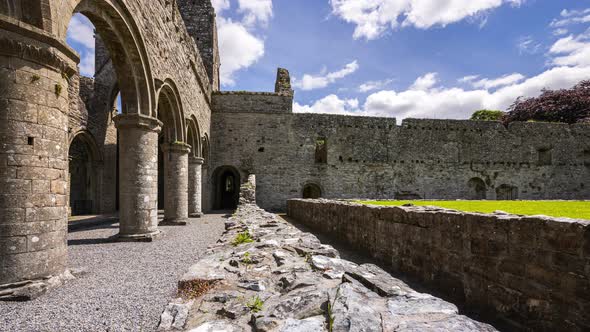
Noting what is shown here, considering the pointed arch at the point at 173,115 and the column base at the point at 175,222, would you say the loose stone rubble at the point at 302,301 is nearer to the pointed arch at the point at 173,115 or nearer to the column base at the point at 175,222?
the column base at the point at 175,222

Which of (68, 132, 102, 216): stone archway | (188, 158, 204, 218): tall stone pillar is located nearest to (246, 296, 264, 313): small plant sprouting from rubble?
(188, 158, 204, 218): tall stone pillar

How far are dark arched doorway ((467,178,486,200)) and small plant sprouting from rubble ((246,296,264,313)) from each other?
21.0 m

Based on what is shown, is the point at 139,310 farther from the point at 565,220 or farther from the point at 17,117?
the point at 565,220

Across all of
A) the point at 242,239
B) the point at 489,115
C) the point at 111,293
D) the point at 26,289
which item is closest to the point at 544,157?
the point at 489,115

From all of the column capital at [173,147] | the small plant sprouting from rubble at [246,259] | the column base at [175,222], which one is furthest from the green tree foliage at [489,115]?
the small plant sprouting from rubble at [246,259]

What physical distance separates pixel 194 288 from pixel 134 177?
5.06m

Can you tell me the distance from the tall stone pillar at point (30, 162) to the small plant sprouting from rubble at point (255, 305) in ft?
9.16

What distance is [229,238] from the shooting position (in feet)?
13.8

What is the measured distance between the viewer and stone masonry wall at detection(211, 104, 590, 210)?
18.0 meters

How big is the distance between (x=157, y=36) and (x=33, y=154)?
17.1ft

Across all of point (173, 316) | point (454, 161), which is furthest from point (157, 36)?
point (454, 161)

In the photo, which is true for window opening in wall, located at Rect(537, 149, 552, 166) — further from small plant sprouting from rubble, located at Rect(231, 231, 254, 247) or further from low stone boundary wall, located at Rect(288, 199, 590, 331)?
small plant sprouting from rubble, located at Rect(231, 231, 254, 247)

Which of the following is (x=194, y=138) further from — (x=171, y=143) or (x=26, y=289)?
(x=26, y=289)

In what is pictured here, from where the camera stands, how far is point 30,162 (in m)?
3.37
